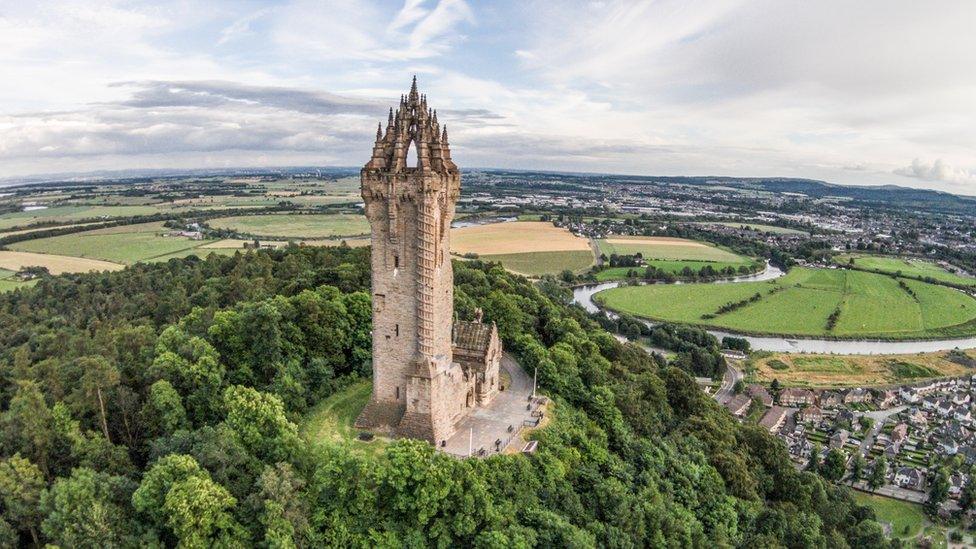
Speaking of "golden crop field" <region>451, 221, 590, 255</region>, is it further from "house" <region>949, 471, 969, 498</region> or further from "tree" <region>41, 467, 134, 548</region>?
"tree" <region>41, 467, 134, 548</region>

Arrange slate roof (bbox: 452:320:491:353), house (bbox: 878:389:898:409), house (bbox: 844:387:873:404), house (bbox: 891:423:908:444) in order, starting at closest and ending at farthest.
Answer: slate roof (bbox: 452:320:491:353) → house (bbox: 891:423:908:444) → house (bbox: 878:389:898:409) → house (bbox: 844:387:873:404)

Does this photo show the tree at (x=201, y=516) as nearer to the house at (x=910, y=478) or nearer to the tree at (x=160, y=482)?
the tree at (x=160, y=482)

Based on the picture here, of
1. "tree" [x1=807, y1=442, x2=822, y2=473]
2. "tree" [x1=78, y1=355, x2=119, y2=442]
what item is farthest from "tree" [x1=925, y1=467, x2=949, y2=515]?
"tree" [x1=78, y1=355, x2=119, y2=442]

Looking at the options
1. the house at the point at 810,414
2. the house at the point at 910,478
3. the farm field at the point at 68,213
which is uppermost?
the farm field at the point at 68,213

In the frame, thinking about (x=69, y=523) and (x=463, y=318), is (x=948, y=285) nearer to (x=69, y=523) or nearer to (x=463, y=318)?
(x=463, y=318)

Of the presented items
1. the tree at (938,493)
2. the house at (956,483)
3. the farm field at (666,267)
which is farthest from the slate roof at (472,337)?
the farm field at (666,267)

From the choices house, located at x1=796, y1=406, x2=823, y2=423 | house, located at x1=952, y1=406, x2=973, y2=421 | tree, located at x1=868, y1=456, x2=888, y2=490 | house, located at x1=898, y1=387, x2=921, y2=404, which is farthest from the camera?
house, located at x1=898, y1=387, x2=921, y2=404

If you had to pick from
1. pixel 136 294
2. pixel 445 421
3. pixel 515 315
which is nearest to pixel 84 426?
pixel 445 421
